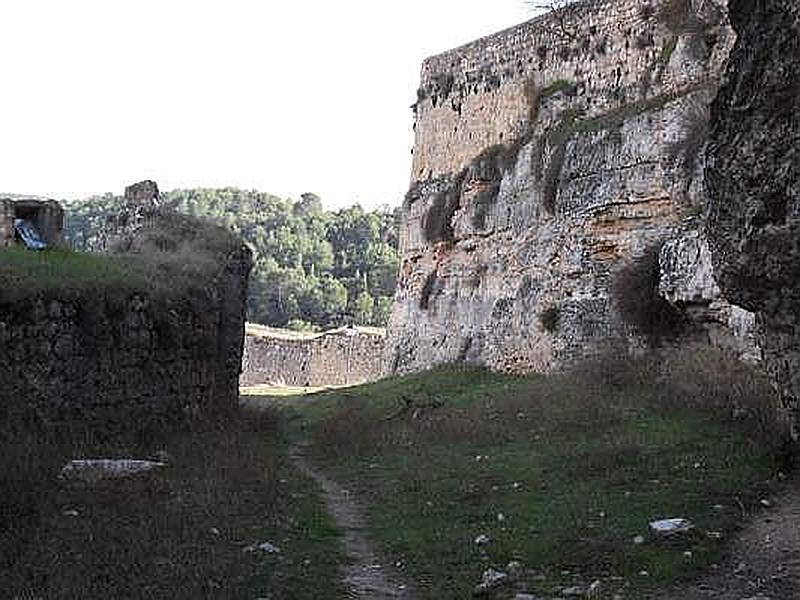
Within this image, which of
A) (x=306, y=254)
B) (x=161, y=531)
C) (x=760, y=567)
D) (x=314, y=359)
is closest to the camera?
(x=760, y=567)

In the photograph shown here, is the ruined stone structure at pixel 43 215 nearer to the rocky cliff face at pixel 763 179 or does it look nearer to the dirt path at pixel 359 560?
the dirt path at pixel 359 560

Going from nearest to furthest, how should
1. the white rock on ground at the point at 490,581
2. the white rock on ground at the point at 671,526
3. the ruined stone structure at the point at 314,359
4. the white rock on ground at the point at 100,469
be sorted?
1. the white rock on ground at the point at 490,581
2. the white rock on ground at the point at 671,526
3. the white rock on ground at the point at 100,469
4. the ruined stone structure at the point at 314,359

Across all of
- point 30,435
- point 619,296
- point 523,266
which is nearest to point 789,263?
point 30,435

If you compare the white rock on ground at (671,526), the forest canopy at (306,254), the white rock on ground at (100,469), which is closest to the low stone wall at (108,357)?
the white rock on ground at (100,469)

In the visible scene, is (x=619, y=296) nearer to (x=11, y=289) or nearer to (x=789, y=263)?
(x=11, y=289)

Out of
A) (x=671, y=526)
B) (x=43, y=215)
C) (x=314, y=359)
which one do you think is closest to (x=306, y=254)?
(x=314, y=359)

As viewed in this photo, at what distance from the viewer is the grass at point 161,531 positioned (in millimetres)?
6090

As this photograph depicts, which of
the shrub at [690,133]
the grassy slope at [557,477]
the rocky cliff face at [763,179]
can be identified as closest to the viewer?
the rocky cliff face at [763,179]

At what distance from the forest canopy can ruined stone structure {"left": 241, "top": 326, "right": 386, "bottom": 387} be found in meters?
17.0

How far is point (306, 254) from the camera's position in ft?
233

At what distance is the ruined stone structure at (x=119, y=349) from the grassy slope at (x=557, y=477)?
85.5 inches

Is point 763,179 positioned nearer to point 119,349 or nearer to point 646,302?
point 119,349

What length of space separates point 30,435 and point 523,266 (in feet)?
44.3

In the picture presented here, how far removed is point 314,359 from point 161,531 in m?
32.9
